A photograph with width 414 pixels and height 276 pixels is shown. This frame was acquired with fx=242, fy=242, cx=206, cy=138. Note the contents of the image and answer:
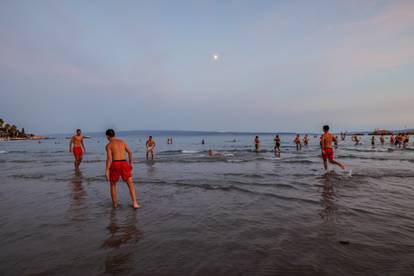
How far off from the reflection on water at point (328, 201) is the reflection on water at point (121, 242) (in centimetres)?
416

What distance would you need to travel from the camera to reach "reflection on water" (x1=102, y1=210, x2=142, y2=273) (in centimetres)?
348

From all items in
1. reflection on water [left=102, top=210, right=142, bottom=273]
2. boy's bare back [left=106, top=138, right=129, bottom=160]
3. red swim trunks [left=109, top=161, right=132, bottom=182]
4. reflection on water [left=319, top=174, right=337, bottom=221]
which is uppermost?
boy's bare back [left=106, top=138, right=129, bottom=160]

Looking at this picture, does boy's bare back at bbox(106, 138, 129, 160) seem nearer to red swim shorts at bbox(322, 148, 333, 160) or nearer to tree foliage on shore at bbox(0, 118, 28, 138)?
red swim shorts at bbox(322, 148, 333, 160)

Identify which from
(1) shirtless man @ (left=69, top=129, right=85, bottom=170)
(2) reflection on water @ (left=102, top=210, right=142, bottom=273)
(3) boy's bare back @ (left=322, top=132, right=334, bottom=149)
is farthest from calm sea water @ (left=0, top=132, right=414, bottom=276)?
(1) shirtless man @ (left=69, top=129, right=85, bottom=170)

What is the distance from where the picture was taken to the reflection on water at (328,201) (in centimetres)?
571

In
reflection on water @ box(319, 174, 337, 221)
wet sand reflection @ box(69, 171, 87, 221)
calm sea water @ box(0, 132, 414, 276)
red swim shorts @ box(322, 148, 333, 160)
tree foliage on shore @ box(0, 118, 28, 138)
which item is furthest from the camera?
tree foliage on shore @ box(0, 118, 28, 138)

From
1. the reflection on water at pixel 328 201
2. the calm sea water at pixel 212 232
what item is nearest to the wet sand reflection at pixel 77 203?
the calm sea water at pixel 212 232

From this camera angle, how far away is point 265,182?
33.6 ft

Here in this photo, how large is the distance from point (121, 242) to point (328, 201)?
5698 mm

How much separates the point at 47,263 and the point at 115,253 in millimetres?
938

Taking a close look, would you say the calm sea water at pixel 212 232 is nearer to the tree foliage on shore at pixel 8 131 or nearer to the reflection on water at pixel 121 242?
the reflection on water at pixel 121 242

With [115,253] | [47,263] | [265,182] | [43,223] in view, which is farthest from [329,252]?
[265,182]

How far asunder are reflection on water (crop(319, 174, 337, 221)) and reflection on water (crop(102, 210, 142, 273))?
4156mm

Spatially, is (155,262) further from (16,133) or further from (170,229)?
(16,133)
